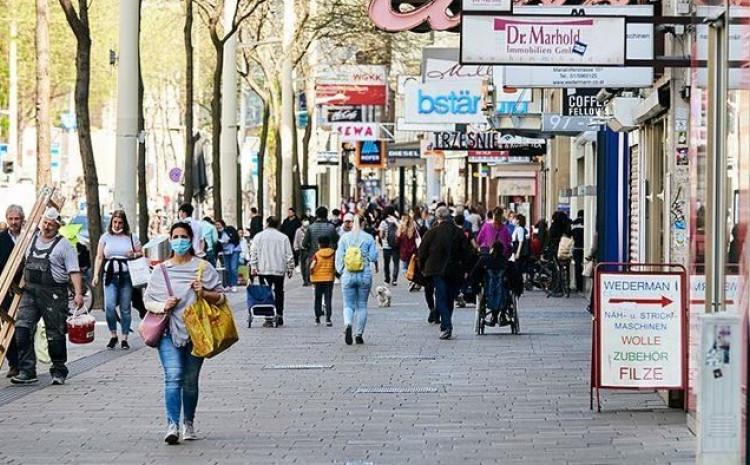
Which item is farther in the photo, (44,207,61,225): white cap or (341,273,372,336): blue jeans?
(341,273,372,336): blue jeans

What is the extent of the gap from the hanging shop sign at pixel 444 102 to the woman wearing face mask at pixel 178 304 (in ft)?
88.9

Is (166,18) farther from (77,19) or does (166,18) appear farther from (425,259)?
(425,259)

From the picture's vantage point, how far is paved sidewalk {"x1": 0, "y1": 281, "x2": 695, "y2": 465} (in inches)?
504

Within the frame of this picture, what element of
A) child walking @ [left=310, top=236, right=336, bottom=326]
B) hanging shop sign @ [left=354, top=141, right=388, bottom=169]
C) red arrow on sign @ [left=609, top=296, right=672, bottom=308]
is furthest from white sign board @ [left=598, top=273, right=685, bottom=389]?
hanging shop sign @ [left=354, top=141, right=388, bottom=169]

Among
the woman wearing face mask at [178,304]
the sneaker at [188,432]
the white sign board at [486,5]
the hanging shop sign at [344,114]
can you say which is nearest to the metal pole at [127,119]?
the white sign board at [486,5]

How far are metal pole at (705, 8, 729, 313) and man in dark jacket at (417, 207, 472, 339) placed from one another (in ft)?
38.7

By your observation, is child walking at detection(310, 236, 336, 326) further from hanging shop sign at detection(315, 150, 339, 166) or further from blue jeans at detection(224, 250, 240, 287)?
hanging shop sign at detection(315, 150, 339, 166)

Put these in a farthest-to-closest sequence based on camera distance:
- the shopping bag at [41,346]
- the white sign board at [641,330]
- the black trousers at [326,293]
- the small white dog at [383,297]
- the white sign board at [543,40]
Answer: the small white dog at [383,297], the black trousers at [326,293], the shopping bag at [41,346], the white sign board at [543,40], the white sign board at [641,330]

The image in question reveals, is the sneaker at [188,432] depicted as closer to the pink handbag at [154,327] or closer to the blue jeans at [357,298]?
the pink handbag at [154,327]

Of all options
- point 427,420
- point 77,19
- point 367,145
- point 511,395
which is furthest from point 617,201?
point 367,145

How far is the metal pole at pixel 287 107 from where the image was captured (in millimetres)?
52469

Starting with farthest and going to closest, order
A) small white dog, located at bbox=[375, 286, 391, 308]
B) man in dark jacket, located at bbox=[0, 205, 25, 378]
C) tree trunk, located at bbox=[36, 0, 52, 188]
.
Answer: tree trunk, located at bbox=[36, 0, 52, 188]
small white dog, located at bbox=[375, 286, 391, 308]
man in dark jacket, located at bbox=[0, 205, 25, 378]

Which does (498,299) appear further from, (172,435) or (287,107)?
(287,107)

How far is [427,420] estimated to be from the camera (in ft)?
48.4
